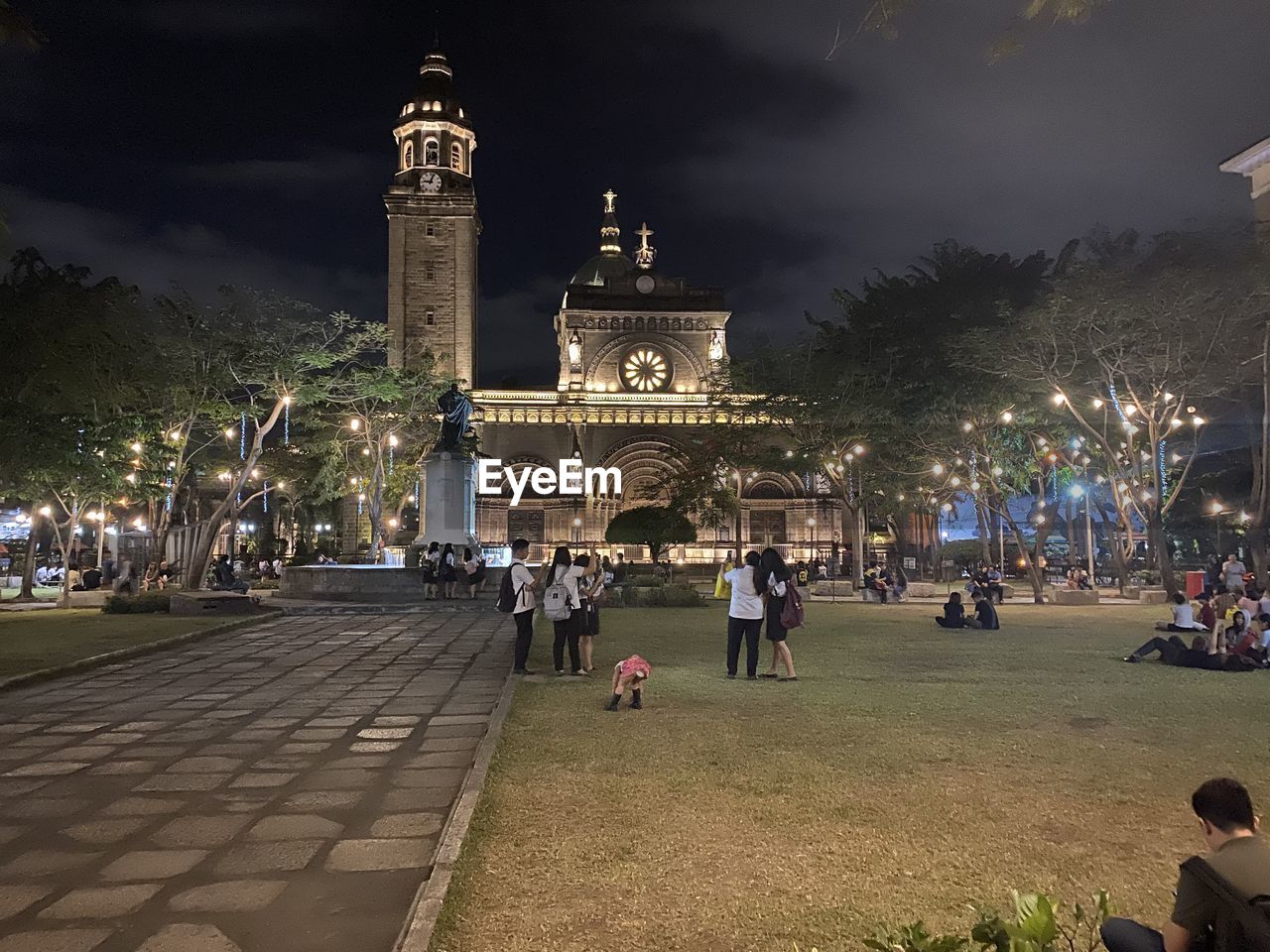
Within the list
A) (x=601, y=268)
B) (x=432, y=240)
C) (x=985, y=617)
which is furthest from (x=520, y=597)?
(x=601, y=268)

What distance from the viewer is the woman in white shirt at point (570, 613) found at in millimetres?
9875

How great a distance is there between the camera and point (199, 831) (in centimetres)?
479

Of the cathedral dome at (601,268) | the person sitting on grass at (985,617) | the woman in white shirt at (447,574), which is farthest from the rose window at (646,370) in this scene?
the person sitting on grass at (985,617)

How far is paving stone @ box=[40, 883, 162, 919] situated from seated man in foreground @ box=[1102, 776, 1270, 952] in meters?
3.91

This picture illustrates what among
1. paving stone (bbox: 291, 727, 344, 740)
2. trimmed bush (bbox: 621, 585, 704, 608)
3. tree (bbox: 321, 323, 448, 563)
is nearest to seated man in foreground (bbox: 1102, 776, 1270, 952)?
paving stone (bbox: 291, 727, 344, 740)

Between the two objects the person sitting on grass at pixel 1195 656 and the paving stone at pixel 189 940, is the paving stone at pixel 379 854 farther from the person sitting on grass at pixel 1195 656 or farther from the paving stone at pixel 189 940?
the person sitting on grass at pixel 1195 656

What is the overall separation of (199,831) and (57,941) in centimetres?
130

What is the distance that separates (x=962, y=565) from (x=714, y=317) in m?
23.0

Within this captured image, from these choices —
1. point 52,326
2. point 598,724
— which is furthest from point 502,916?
point 52,326

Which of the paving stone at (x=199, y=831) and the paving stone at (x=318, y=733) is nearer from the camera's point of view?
the paving stone at (x=199, y=831)

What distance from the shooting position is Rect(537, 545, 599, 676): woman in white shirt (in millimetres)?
9875

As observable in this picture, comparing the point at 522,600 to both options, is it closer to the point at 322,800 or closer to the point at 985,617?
the point at 322,800

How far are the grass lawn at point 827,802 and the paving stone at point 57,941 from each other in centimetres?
142

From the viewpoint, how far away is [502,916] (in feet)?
11.8
